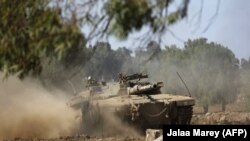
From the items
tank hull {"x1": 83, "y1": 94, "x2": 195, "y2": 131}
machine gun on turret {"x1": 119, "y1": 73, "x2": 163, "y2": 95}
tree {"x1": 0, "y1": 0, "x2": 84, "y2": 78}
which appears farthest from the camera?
machine gun on turret {"x1": 119, "y1": 73, "x2": 163, "y2": 95}

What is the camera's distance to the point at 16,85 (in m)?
28.7

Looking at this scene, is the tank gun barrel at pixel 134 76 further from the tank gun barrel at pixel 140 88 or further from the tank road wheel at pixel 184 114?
the tank road wheel at pixel 184 114

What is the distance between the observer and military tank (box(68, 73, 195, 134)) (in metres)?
20.3

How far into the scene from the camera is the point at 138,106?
20094mm

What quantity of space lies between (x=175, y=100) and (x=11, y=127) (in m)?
7.24

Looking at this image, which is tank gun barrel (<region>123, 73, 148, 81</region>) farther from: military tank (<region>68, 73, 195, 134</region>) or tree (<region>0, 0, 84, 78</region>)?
tree (<region>0, 0, 84, 78</region>)

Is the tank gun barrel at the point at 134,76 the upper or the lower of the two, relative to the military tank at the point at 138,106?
upper

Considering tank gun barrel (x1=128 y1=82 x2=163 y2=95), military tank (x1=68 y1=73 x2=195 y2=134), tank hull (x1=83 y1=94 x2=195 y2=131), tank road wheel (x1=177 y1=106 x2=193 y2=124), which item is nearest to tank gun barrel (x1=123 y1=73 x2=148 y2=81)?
military tank (x1=68 y1=73 x2=195 y2=134)

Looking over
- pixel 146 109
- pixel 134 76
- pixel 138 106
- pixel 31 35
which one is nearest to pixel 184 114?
pixel 146 109

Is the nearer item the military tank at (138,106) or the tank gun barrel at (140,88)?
the military tank at (138,106)

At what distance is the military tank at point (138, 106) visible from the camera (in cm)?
2027

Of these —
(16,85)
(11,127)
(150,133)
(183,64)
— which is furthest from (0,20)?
(183,64)

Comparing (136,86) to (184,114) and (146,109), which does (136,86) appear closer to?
(146,109)

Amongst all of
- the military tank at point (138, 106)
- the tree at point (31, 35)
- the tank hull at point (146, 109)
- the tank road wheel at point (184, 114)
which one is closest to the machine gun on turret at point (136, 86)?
the military tank at point (138, 106)
